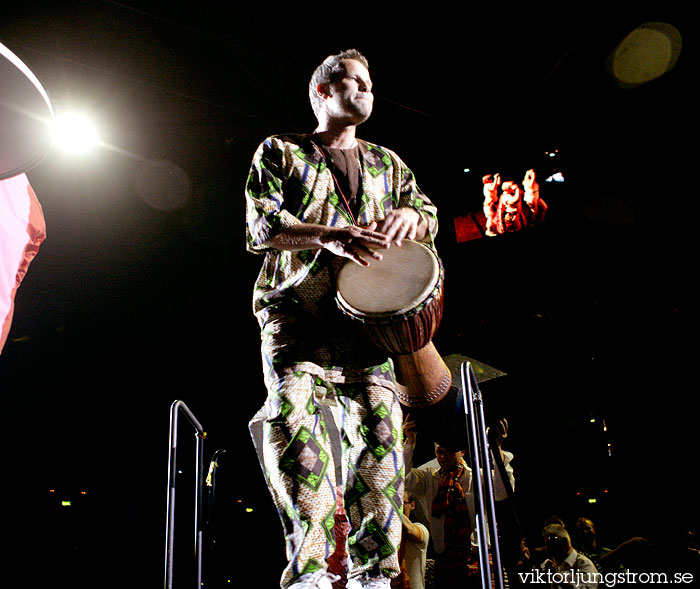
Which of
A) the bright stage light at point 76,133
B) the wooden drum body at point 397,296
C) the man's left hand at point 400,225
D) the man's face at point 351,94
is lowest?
the wooden drum body at point 397,296

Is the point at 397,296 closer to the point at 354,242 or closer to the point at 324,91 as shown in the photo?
the point at 354,242

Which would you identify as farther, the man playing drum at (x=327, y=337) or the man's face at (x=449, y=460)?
the man's face at (x=449, y=460)

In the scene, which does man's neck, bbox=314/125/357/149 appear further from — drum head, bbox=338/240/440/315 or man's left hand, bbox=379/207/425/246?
drum head, bbox=338/240/440/315

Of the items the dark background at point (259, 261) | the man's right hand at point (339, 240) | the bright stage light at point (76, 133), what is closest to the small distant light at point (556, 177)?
the dark background at point (259, 261)

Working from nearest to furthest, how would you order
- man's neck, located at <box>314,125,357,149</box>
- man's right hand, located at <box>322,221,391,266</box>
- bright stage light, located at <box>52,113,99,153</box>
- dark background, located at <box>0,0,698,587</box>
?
man's right hand, located at <box>322,221,391,266</box> < man's neck, located at <box>314,125,357,149</box> < dark background, located at <box>0,0,698,587</box> < bright stage light, located at <box>52,113,99,153</box>

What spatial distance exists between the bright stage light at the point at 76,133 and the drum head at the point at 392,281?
212 inches

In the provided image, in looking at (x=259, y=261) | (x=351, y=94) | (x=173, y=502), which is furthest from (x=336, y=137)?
(x=259, y=261)

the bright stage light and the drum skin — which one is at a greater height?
the bright stage light

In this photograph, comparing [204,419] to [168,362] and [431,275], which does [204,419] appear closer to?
[168,362]

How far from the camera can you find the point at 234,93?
5.91m

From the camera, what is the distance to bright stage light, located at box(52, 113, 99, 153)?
5878 mm

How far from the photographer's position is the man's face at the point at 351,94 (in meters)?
2.04

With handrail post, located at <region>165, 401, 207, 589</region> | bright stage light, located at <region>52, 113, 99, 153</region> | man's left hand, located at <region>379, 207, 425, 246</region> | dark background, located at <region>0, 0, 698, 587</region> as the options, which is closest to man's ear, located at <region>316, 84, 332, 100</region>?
man's left hand, located at <region>379, 207, 425, 246</region>

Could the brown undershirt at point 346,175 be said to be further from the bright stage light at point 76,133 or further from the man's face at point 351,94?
the bright stage light at point 76,133
